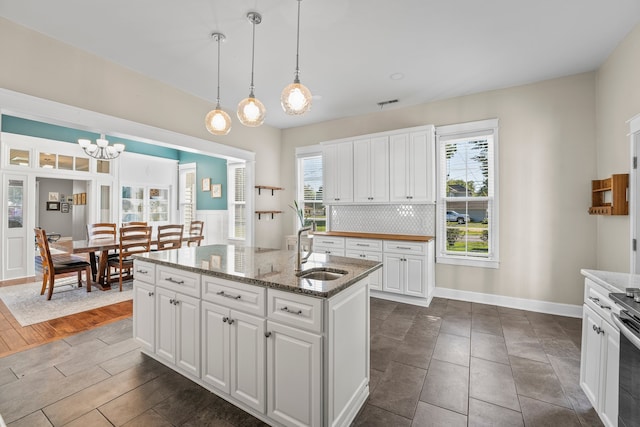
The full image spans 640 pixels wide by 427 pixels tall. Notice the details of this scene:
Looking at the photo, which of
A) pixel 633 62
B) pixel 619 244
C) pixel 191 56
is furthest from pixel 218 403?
pixel 633 62

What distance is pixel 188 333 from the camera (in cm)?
212

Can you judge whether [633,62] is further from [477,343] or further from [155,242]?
[155,242]

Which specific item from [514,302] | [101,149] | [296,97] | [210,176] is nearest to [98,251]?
[101,149]

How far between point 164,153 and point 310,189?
14.8 ft

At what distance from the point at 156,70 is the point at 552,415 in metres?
4.97

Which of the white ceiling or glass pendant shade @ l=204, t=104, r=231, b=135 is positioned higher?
the white ceiling

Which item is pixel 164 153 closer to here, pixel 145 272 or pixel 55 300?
pixel 55 300

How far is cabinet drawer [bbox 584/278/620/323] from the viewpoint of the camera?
160 cm

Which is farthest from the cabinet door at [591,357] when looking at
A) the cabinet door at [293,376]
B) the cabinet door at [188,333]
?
the cabinet door at [188,333]

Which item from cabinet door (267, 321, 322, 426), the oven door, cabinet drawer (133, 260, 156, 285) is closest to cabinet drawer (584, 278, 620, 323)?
the oven door

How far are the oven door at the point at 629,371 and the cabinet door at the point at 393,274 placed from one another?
257 cm

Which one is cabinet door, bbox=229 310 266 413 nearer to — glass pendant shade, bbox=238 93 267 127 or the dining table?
glass pendant shade, bbox=238 93 267 127

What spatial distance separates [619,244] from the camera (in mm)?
2893

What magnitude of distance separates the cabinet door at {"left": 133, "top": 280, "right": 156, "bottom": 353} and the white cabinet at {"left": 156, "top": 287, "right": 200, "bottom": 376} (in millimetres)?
80
